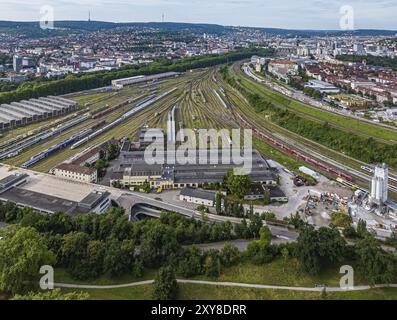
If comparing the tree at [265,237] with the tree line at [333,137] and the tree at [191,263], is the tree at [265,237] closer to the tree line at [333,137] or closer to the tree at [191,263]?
the tree at [191,263]

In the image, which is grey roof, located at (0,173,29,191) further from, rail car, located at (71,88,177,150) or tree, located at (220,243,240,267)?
tree, located at (220,243,240,267)

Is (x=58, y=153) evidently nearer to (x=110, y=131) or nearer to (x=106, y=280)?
(x=110, y=131)

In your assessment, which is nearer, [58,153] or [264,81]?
[58,153]

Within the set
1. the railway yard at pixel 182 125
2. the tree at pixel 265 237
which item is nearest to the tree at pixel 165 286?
the tree at pixel 265 237

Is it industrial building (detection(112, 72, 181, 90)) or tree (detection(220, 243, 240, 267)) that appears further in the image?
industrial building (detection(112, 72, 181, 90))

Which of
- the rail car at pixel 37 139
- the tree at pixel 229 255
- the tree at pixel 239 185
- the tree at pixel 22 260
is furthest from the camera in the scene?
the rail car at pixel 37 139

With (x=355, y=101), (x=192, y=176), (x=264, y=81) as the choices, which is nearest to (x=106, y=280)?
(x=192, y=176)

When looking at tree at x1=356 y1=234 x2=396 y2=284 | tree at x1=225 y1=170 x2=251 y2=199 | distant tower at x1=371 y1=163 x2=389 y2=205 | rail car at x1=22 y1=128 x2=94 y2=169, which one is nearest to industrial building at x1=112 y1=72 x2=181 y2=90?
rail car at x1=22 y1=128 x2=94 y2=169
